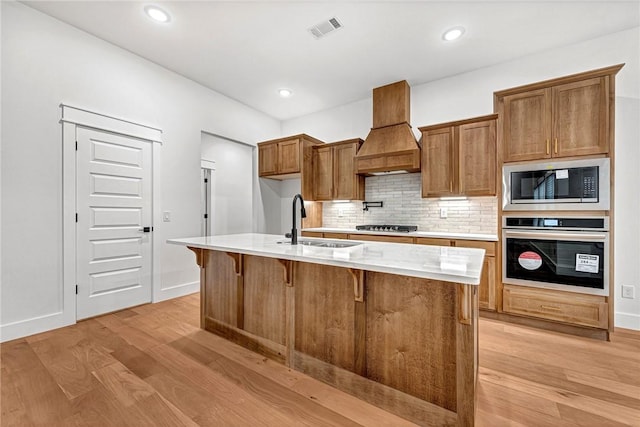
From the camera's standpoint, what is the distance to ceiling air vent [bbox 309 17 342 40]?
2.75 meters

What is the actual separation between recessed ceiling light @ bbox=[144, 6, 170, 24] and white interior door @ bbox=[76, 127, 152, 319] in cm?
137

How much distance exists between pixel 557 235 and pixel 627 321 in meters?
1.20

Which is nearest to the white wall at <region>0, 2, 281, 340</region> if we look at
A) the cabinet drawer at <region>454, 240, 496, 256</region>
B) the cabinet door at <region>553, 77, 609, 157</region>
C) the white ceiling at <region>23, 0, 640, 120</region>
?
the white ceiling at <region>23, 0, 640, 120</region>

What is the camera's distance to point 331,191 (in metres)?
4.62

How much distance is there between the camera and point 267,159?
4996 millimetres

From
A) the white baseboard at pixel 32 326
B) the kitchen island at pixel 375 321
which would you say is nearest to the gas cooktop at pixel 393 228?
the kitchen island at pixel 375 321

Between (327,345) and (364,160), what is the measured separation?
2.91 meters

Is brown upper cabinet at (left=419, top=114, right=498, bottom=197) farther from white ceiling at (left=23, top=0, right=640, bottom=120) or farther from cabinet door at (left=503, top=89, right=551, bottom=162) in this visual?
white ceiling at (left=23, top=0, right=640, bottom=120)

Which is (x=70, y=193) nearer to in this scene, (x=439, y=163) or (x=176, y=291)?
(x=176, y=291)

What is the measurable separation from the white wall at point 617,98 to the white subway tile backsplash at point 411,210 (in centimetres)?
100

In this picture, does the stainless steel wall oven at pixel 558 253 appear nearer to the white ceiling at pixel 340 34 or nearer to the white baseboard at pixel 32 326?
the white ceiling at pixel 340 34

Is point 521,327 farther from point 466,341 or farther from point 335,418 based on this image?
point 335,418

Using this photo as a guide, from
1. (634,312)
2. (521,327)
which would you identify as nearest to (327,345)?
(521,327)

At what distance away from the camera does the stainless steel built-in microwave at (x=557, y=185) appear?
2.53 metres
